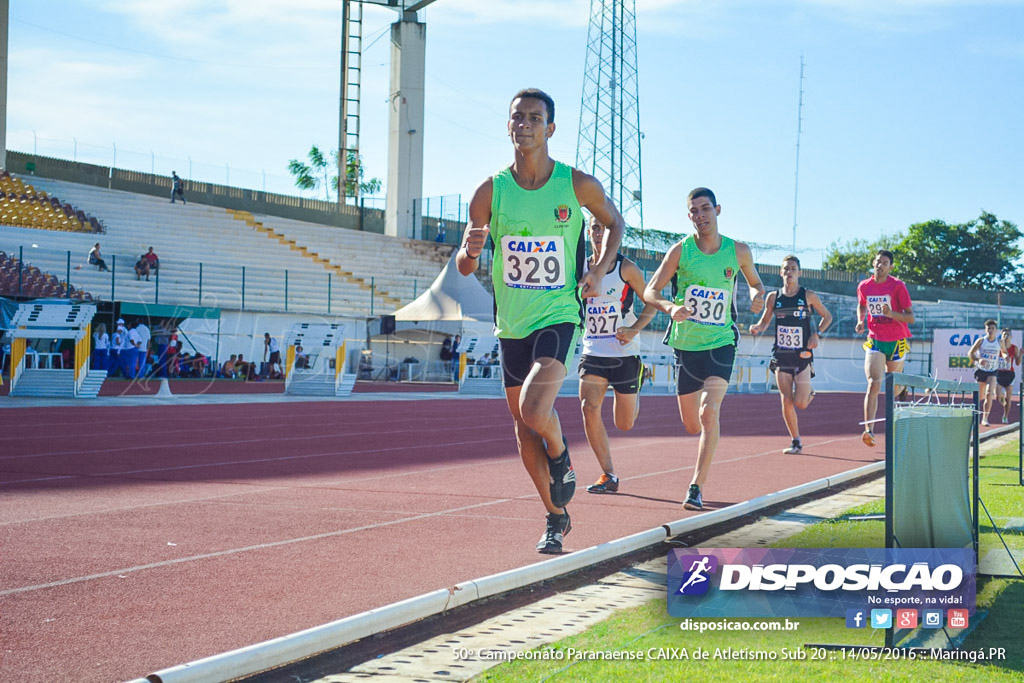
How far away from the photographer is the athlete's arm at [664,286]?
6778 millimetres

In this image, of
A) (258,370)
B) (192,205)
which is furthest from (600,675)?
(192,205)

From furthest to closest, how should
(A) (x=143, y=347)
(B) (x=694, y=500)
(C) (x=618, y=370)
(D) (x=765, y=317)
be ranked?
1. (A) (x=143, y=347)
2. (D) (x=765, y=317)
3. (C) (x=618, y=370)
4. (B) (x=694, y=500)

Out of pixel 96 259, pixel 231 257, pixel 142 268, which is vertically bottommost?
pixel 142 268

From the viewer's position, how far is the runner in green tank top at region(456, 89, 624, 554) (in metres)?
5.24

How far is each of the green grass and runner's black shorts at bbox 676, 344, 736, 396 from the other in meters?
3.06

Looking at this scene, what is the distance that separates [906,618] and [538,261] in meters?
2.55

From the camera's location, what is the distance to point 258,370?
2964 cm

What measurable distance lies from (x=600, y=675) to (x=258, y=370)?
27480 mm

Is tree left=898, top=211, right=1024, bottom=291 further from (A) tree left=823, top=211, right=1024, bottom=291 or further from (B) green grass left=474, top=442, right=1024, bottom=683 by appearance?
(B) green grass left=474, top=442, right=1024, bottom=683

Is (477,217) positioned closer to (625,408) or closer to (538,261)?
(538,261)

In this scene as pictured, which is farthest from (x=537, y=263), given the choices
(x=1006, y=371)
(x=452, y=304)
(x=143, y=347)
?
(x=452, y=304)

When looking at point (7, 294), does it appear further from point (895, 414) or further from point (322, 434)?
point (895, 414)

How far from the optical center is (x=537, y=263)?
5.28m
